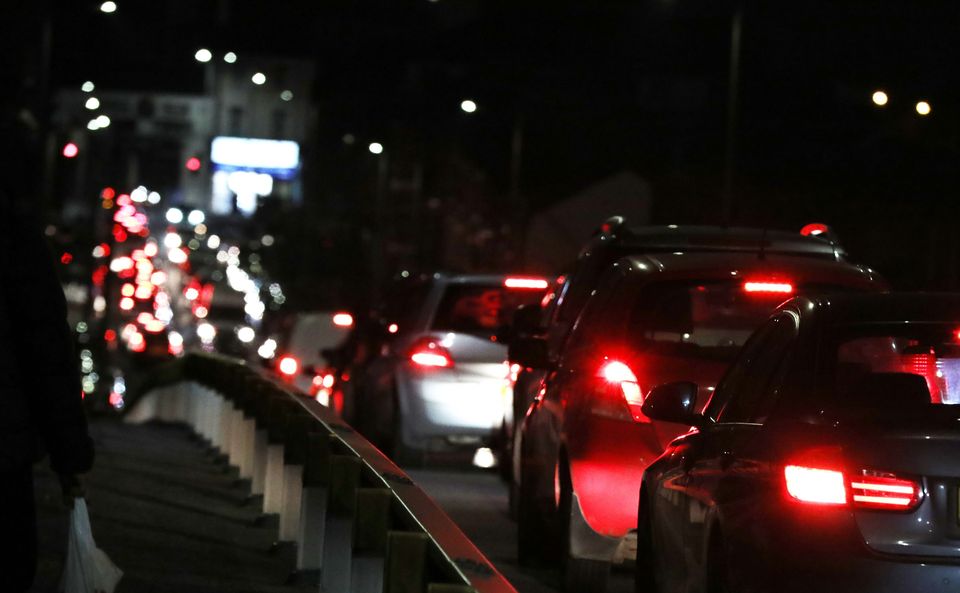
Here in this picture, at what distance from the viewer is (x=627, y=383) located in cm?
920

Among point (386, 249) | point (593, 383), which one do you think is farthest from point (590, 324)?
point (386, 249)

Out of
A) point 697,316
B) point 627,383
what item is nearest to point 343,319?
point 697,316

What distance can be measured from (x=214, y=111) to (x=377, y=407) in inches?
Answer: 5740

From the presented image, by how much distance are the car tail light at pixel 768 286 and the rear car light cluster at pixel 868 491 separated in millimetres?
3796

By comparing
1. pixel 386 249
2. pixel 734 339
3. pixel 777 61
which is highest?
pixel 777 61

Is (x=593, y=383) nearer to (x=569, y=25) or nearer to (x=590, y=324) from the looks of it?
(x=590, y=324)

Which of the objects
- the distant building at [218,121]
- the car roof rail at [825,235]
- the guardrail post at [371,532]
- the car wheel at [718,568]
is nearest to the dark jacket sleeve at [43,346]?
the guardrail post at [371,532]

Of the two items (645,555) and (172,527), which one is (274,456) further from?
(645,555)

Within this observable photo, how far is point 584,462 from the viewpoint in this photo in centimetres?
934

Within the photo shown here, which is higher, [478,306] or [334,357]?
[478,306]

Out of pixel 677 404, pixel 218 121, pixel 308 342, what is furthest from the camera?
pixel 218 121

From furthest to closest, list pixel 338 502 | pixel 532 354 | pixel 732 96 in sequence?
pixel 732 96 → pixel 532 354 → pixel 338 502

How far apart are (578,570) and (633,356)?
108 centimetres

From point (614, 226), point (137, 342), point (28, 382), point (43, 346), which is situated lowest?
point (28, 382)
